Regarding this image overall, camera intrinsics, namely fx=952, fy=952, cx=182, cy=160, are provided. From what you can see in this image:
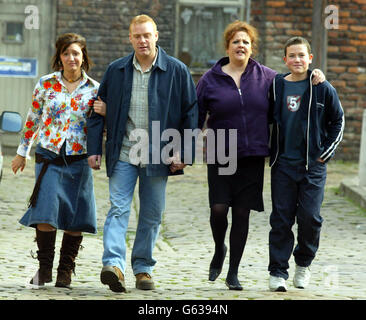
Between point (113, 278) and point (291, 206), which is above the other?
point (291, 206)

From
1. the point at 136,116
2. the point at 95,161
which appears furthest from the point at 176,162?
the point at 95,161

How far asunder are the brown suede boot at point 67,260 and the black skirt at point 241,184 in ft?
3.28

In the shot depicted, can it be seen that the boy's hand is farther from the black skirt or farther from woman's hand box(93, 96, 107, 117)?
woman's hand box(93, 96, 107, 117)

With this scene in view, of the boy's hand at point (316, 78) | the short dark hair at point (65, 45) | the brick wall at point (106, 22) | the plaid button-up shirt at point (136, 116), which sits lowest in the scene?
the plaid button-up shirt at point (136, 116)

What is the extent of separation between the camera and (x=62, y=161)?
6.33m

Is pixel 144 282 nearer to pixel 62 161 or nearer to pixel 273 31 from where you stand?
pixel 62 161

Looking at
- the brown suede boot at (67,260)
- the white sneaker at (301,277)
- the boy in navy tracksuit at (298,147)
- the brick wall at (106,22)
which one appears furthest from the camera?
the brick wall at (106,22)

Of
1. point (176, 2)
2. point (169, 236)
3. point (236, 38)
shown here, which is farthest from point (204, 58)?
point (236, 38)

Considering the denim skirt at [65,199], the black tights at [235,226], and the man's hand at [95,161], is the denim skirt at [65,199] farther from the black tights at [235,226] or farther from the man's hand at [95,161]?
the black tights at [235,226]

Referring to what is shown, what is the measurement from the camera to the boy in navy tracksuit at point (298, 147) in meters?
6.34

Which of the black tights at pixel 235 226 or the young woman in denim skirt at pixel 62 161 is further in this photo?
the black tights at pixel 235 226

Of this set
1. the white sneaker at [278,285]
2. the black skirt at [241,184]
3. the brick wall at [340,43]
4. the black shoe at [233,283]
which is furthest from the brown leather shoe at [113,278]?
the brick wall at [340,43]

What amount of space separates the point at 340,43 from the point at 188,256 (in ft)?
28.5

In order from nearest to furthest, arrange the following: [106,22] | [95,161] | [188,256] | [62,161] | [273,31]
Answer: [95,161] < [62,161] < [188,256] < [106,22] < [273,31]
